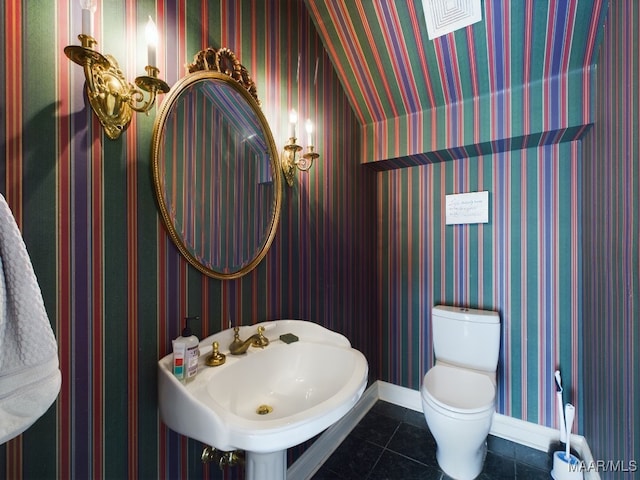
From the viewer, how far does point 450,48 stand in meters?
1.66

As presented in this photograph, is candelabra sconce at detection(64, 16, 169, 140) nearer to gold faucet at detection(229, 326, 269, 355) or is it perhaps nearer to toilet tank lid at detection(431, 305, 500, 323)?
gold faucet at detection(229, 326, 269, 355)

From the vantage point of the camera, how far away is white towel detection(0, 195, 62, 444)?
50 centimetres

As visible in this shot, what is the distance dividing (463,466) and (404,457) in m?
0.33

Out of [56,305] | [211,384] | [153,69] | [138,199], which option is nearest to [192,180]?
[138,199]

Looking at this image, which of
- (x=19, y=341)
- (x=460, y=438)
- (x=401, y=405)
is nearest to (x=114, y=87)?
(x=19, y=341)

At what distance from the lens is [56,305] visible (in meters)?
0.75

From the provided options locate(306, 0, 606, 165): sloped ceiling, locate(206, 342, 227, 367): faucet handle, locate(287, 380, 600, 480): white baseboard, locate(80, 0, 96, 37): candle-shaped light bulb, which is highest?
locate(306, 0, 606, 165): sloped ceiling

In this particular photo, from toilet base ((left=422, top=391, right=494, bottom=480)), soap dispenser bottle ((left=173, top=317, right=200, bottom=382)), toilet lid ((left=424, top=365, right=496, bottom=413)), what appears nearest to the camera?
soap dispenser bottle ((left=173, top=317, right=200, bottom=382))

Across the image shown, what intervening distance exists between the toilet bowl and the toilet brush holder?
35cm

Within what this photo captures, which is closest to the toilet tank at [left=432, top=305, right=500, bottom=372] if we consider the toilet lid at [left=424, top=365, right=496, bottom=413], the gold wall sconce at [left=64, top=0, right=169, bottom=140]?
the toilet lid at [left=424, top=365, right=496, bottom=413]

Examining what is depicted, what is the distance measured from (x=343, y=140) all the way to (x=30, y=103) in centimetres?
163

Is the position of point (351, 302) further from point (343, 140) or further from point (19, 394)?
point (19, 394)

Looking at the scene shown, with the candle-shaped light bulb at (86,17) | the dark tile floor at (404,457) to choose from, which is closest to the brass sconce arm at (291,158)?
the candle-shaped light bulb at (86,17)

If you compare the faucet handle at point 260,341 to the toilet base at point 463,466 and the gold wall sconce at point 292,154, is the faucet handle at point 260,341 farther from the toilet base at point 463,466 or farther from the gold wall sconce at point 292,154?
the toilet base at point 463,466
